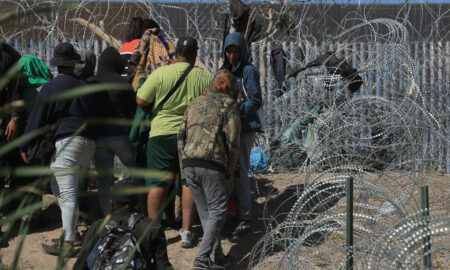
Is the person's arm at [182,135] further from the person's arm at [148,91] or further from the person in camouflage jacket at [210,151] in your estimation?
the person's arm at [148,91]

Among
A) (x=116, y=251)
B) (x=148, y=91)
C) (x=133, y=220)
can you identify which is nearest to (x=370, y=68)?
(x=148, y=91)

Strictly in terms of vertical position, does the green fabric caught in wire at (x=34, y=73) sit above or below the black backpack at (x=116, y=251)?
above

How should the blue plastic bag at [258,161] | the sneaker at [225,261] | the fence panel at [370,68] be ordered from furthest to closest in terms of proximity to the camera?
the blue plastic bag at [258,161] < the fence panel at [370,68] < the sneaker at [225,261]

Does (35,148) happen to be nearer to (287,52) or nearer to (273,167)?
(273,167)

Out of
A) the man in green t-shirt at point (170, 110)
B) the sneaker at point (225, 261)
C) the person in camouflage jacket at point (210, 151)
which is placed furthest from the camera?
the man in green t-shirt at point (170, 110)

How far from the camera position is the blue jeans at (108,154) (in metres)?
5.30

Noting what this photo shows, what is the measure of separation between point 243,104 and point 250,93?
108 mm

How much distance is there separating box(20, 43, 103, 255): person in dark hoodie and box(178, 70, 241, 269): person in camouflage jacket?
82 cm

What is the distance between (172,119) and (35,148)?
1.15 meters

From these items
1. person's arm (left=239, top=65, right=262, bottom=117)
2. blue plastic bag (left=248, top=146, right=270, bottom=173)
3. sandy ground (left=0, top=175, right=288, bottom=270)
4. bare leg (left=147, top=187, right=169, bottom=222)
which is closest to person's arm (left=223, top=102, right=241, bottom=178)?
person's arm (left=239, top=65, right=262, bottom=117)

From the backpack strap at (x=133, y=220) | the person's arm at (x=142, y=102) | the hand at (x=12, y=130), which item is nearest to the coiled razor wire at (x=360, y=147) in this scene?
the backpack strap at (x=133, y=220)

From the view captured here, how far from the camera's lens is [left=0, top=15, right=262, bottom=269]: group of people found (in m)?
4.55

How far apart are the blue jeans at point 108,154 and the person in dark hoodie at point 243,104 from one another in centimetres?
93

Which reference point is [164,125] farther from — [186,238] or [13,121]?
[13,121]
